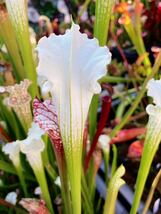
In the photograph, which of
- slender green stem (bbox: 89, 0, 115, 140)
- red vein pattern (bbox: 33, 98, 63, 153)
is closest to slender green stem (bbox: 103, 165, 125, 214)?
red vein pattern (bbox: 33, 98, 63, 153)

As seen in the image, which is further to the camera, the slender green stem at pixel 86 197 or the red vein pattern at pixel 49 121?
the slender green stem at pixel 86 197

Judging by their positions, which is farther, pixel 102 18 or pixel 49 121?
pixel 102 18

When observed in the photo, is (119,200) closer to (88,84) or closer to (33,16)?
(88,84)

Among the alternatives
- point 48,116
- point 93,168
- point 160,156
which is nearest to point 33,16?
point 160,156

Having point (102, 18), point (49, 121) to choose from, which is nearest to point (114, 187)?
point (49, 121)

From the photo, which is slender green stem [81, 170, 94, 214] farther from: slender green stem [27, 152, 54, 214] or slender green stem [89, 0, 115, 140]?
slender green stem [89, 0, 115, 140]

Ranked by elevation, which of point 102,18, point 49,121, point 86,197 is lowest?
point 86,197

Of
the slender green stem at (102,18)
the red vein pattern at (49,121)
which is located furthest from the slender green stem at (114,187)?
the slender green stem at (102,18)

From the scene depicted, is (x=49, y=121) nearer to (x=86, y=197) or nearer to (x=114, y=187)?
(x=114, y=187)

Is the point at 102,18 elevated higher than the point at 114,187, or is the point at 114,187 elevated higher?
the point at 102,18

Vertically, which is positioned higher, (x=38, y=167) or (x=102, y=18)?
(x=102, y=18)

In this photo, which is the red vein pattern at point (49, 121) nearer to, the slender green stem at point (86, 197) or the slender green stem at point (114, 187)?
the slender green stem at point (114, 187)
